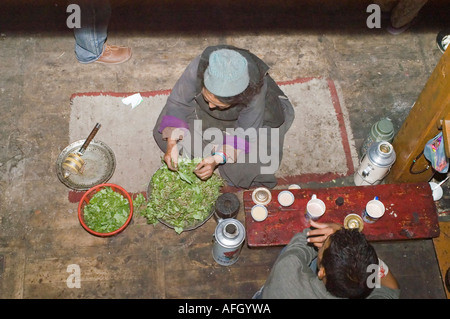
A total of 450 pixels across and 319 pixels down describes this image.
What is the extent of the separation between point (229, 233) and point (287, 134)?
5.66 feet

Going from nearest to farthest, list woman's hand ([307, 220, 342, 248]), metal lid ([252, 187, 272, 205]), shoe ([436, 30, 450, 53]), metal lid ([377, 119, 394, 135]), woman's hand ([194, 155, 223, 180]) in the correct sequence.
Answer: woman's hand ([307, 220, 342, 248])
metal lid ([252, 187, 272, 205])
woman's hand ([194, 155, 223, 180])
metal lid ([377, 119, 394, 135])
shoe ([436, 30, 450, 53])

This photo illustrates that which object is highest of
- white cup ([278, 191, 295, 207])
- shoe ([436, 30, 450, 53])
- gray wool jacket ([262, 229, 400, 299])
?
shoe ([436, 30, 450, 53])

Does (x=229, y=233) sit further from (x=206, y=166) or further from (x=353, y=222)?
(x=353, y=222)

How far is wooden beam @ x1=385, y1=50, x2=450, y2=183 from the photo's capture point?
3.35 m

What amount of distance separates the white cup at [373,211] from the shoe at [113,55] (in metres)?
3.35

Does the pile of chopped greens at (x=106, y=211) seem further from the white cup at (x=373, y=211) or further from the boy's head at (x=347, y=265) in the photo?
the white cup at (x=373, y=211)

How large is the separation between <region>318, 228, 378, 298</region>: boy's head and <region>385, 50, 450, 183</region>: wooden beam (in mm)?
1292

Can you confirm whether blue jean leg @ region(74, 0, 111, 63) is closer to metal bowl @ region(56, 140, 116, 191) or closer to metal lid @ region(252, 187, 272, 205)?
metal bowl @ region(56, 140, 116, 191)

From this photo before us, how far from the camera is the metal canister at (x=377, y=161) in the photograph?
389 centimetres

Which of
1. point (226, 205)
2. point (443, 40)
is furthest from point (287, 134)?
point (443, 40)

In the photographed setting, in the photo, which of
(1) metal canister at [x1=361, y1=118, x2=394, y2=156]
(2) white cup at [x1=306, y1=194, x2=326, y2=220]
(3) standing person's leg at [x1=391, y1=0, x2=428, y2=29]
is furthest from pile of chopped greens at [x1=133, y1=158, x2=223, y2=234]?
(3) standing person's leg at [x1=391, y1=0, x2=428, y2=29]

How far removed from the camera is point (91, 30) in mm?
4723

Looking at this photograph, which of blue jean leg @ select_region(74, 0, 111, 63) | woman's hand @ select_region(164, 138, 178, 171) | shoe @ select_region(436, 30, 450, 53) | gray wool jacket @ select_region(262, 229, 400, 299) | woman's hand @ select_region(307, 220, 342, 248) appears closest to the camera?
gray wool jacket @ select_region(262, 229, 400, 299)
